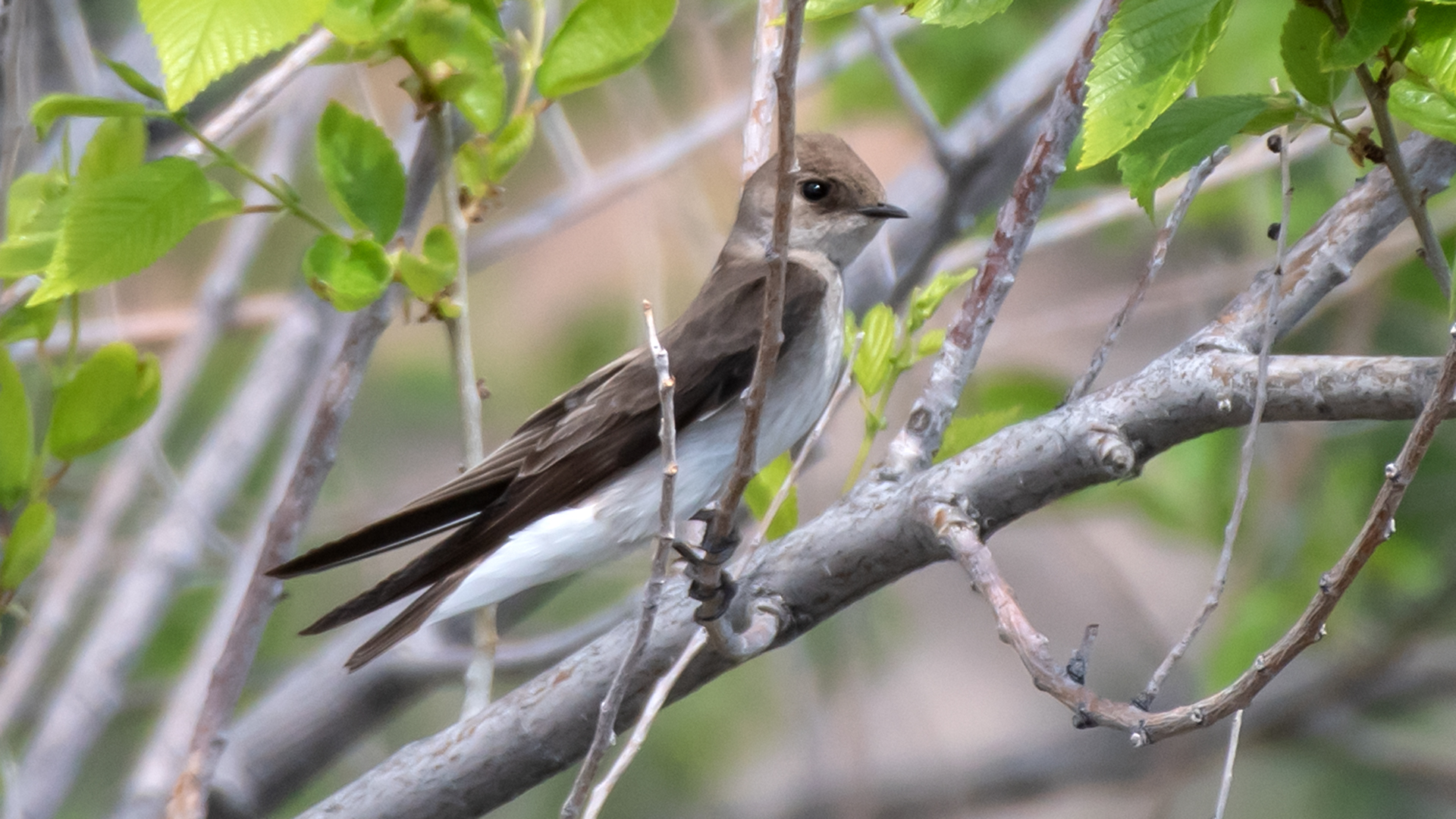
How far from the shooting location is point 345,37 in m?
1.63

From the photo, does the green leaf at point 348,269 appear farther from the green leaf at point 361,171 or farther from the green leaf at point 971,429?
the green leaf at point 971,429

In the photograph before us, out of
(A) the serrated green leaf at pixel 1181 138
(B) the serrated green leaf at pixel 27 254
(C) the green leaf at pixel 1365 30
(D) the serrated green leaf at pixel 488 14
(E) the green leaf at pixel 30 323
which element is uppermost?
(D) the serrated green leaf at pixel 488 14

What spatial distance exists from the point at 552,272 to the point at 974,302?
625cm

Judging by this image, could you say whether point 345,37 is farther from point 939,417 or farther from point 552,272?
point 552,272

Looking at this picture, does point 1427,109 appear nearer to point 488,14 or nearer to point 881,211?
point 488,14

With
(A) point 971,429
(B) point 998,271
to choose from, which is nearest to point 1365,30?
(B) point 998,271

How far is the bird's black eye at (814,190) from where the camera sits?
280cm

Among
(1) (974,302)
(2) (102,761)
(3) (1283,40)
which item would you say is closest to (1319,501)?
(1) (974,302)

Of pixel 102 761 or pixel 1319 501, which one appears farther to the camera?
pixel 102 761

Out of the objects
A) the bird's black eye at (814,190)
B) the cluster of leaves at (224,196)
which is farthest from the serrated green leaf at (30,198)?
the bird's black eye at (814,190)

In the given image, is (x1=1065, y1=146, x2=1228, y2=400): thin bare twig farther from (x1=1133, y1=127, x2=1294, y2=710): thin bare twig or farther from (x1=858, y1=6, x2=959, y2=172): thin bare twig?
(x1=858, y1=6, x2=959, y2=172): thin bare twig

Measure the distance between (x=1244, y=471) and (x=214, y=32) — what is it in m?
1.20

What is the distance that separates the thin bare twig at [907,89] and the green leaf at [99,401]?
58.6 inches

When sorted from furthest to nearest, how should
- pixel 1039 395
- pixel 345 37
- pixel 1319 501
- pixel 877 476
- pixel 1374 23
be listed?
pixel 1319 501
pixel 1039 395
pixel 877 476
pixel 345 37
pixel 1374 23
